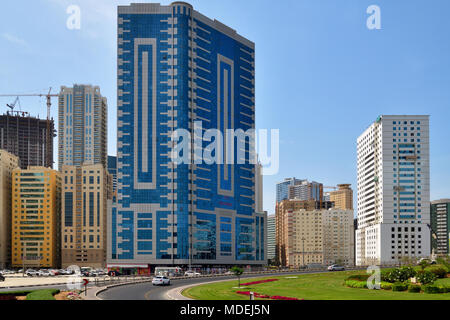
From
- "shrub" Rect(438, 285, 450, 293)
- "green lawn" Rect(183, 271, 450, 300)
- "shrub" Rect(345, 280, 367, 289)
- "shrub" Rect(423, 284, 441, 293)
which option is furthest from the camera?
"shrub" Rect(345, 280, 367, 289)

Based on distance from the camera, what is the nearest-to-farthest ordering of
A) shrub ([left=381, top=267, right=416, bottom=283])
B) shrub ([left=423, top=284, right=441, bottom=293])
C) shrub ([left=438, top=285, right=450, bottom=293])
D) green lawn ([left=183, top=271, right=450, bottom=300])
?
green lawn ([left=183, top=271, right=450, bottom=300]) → shrub ([left=423, top=284, right=441, bottom=293]) → shrub ([left=438, top=285, right=450, bottom=293]) → shrub ([left=381, top=267, right=416, bottom=283])

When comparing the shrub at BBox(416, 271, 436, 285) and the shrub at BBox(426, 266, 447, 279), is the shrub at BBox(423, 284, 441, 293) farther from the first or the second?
the shrub at BBox(426, 266, 447, 279)

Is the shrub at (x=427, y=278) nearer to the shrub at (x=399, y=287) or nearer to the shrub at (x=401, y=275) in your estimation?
the shrub at (x=399, y=287)

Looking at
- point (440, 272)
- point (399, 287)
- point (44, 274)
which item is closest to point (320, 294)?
point (399, 287)

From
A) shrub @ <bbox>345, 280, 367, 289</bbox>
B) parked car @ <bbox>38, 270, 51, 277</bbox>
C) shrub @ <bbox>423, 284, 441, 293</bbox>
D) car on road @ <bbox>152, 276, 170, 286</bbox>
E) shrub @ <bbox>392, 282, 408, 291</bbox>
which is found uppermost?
shrub @ <bbox>423, 284, 441, 293</bbox>

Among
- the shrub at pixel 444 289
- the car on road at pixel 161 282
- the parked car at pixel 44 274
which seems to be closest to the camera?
the shrub at pixel 444 289

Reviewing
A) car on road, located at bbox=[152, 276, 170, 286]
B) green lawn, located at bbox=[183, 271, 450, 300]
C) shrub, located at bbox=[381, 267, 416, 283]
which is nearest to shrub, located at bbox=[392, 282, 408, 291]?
green lawn, located at bbox=[183, 271, 450, 300]

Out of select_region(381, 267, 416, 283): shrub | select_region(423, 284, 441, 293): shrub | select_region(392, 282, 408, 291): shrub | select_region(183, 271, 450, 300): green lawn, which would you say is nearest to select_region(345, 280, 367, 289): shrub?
select_region(183, 271, 450, 300): green lawn

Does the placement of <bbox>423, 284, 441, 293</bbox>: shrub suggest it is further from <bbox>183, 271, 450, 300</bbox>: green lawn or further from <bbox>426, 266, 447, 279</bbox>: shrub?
<bbox>426, 266, 447, 279</bbox>: shrub

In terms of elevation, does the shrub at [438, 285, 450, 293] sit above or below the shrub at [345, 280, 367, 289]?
above

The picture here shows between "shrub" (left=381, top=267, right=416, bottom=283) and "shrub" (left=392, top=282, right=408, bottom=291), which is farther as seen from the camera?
"shrub" (left=381, top=267, right=416, bottom=283)

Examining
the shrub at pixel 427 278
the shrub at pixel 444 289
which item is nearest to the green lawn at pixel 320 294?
the shrub at pixel 444 289
